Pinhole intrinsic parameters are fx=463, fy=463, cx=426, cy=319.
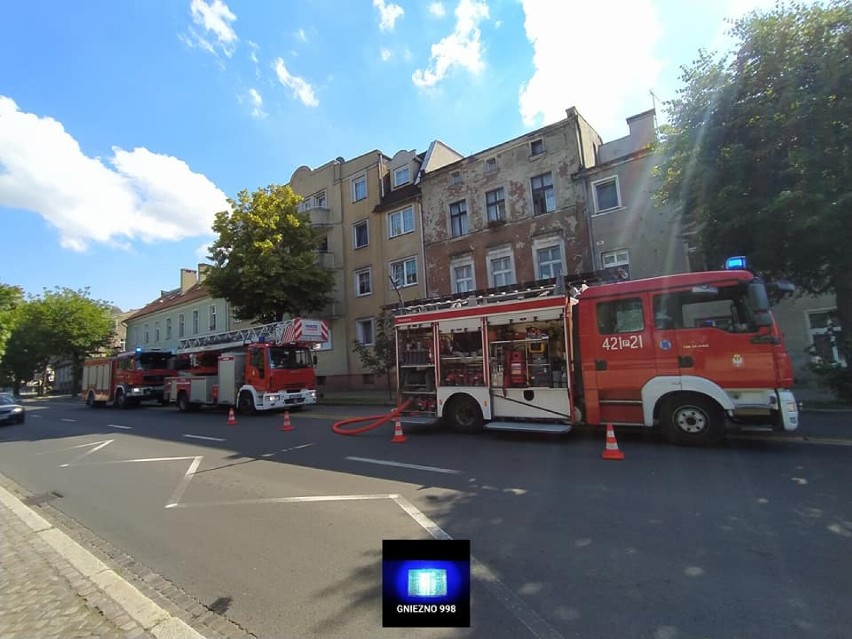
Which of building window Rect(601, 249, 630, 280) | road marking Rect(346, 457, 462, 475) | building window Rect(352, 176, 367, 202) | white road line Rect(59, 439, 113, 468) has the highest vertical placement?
building window Rect(352, 176, 367, 202)

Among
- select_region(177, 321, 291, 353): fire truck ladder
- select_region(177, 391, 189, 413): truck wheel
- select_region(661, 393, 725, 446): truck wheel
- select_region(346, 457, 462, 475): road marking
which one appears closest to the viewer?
select_region(346, 457, 462, 475): road marking

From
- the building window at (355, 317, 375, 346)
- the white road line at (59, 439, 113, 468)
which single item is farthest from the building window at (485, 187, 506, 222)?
the white road line at (59, 439, 113, 468)

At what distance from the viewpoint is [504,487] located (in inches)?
233

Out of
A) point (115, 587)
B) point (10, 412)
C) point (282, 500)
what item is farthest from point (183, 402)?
point (115, 587)

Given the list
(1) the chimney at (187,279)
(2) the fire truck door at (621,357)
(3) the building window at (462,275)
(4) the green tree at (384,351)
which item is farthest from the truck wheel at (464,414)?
(1) the chimney at (187,279)

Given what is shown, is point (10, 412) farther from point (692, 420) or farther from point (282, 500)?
point (692, 420)

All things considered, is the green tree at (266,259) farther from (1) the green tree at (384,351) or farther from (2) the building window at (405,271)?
(1) the green tree at (384,351)

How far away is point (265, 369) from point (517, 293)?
10920mm

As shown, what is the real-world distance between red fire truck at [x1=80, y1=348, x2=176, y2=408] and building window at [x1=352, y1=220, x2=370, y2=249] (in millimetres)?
12262

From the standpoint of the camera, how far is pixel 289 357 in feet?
56.6

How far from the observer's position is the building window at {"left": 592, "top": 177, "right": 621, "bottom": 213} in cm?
1902

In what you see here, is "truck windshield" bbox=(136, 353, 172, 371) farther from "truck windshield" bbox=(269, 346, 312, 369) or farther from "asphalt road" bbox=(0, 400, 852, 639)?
"asphalt road" bbox=(0, 400, 852, 639)

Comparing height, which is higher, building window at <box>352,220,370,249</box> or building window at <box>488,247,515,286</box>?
building window at <box>352,220,370,249</box>

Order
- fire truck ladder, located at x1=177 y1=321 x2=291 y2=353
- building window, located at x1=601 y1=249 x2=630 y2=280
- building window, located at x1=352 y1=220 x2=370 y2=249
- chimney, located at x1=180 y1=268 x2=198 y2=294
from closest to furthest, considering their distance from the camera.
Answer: fire truck ladder, located at x1=177 y1=321 x2=291 y2=353, building window, located at x1=601 y1=249 x2=630 y2=280, building window, located at x1=352 y1=220 x2=370 y2=249, chimney, located at x1=180 y1=268 x2=198 y2=294
